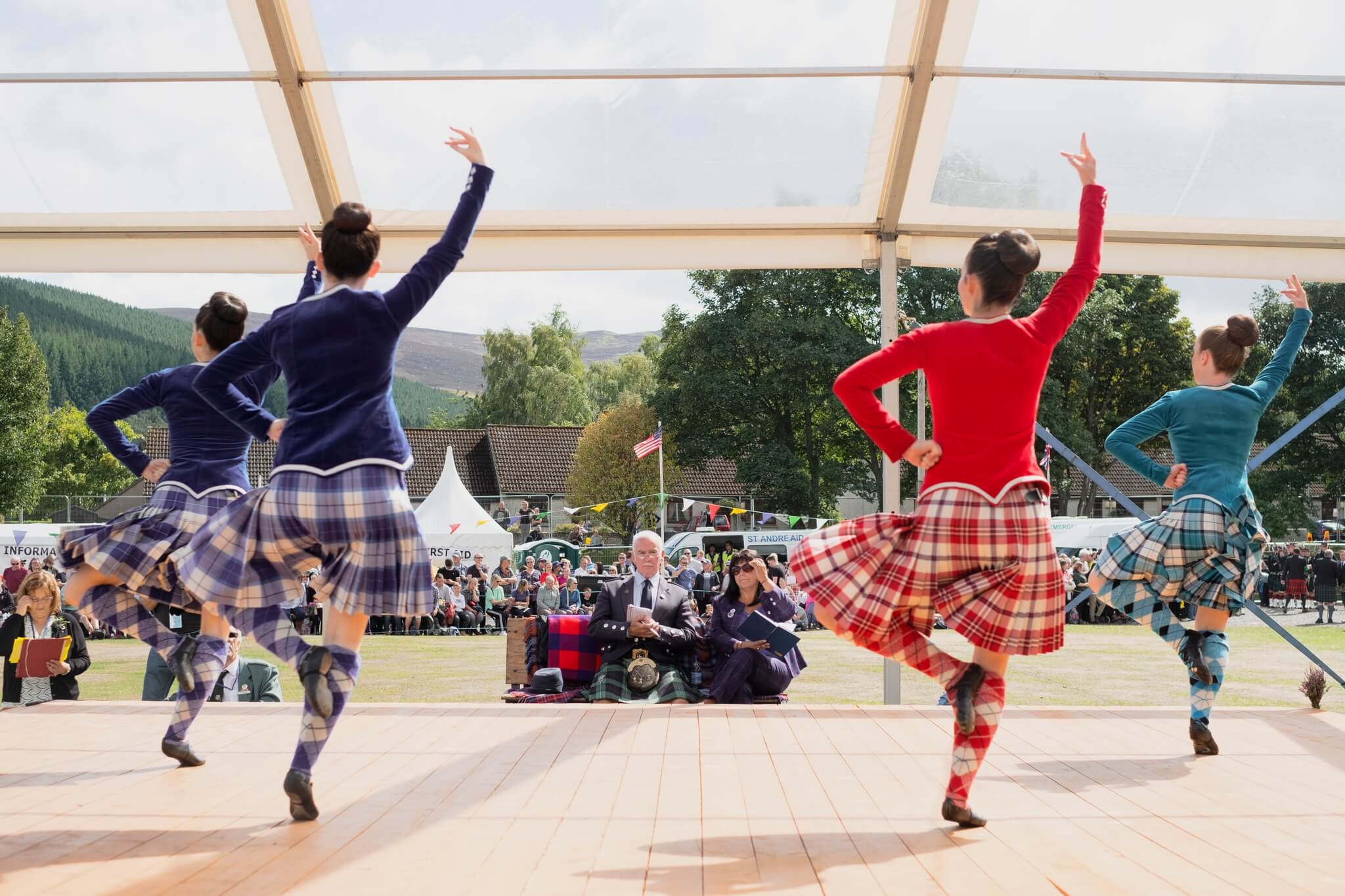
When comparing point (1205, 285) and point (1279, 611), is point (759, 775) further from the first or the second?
point (1205, 285)

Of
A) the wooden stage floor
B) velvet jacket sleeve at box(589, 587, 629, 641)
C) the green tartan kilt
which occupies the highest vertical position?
velvet jacket sleeve at box(589, 587, 629, 641)

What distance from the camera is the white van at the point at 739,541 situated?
24688 mm

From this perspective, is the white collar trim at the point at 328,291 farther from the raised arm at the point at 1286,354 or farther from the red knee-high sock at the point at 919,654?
the raised arm at the point at 1286,354

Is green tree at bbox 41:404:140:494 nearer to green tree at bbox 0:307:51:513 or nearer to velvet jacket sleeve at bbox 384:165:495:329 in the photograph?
green tree at bbox 0:307:51:513

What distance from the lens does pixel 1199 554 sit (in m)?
4.56

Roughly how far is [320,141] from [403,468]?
323cm

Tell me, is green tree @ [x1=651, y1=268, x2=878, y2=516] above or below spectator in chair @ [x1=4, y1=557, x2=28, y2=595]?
above

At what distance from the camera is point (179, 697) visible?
4148 mm

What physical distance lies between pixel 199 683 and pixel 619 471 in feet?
145

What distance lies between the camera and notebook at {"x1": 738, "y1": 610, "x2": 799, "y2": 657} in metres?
6.48

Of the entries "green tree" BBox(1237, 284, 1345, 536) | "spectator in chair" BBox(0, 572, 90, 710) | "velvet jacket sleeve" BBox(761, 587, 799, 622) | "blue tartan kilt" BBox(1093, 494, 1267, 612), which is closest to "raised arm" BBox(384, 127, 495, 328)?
"blue tartan kilt" BBox(1093, 494, 1267, 612)

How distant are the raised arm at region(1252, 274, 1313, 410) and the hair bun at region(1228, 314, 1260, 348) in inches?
5.7

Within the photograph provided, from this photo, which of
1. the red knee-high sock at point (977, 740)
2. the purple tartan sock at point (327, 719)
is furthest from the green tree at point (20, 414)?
the red knee-high sock at point (977, 740)

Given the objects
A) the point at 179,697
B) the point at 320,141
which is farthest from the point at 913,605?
the point at 320,141
